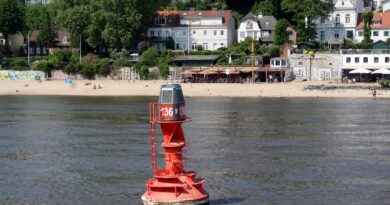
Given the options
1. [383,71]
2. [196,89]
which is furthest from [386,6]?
[196,89]

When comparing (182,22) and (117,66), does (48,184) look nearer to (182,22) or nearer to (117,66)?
(117,66)

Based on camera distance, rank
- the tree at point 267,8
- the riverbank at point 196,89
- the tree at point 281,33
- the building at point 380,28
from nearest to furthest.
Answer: the riverbank at point 196,89 < the tree at point 281,33 < the building at point 380,28 < the tree at point 267,8

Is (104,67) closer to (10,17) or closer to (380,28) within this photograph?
(10,17)

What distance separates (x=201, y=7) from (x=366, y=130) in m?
62.3

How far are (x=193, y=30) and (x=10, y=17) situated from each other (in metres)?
23.9

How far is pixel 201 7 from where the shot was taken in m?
106

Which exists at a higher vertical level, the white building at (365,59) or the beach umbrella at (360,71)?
the white building at (365,59)

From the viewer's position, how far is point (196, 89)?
77500mm

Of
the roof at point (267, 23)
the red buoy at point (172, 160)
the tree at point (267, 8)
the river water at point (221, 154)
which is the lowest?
the river water at point (221, 154)

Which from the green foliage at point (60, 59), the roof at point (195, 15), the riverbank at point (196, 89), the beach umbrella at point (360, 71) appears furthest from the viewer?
the roof at point (195, 15)

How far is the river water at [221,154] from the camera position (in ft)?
91.4

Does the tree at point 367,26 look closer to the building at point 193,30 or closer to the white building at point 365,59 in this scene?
the white building at point 365,59

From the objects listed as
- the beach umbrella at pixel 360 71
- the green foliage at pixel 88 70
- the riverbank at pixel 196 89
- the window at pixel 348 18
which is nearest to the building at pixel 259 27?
the window at pixel 348 18

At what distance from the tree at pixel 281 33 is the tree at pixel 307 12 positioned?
159 cm
